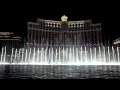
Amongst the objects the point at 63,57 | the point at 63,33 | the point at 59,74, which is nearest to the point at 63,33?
the point at 63,33

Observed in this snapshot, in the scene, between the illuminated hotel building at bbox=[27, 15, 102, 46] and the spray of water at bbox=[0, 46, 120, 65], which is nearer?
the spray of water at bbox=[0, 46, 120, 65]

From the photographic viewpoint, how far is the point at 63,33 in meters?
102

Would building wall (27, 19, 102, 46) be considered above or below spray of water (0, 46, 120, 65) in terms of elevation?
above

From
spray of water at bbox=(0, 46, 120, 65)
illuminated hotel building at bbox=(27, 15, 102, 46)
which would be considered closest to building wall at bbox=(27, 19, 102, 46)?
illuminated hotel building at bbox=(27, 15, 102, 46)

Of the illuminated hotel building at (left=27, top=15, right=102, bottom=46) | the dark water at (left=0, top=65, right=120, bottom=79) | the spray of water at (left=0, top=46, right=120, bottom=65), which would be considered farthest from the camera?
the illuminated hotel building at (left=27, top=15, right=102, bottom=46)

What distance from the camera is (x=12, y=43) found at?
396ft

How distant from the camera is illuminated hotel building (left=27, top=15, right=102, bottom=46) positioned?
102 m

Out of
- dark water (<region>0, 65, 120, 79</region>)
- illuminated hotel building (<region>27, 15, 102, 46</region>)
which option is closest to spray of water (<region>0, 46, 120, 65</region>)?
illuminated hotel building (<region>27, 15, 102, 46</region>)

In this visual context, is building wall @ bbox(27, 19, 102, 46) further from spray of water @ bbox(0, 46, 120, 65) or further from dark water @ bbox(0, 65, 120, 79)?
dark water @ bbox(0, 65, 120, 79)

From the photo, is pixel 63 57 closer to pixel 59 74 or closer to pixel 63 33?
pixel 63 33

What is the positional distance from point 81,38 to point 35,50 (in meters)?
27.2

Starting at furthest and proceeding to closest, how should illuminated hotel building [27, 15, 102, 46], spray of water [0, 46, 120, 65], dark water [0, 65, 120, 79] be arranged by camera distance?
illuminated hotel building [27, 15, 102, 46]
spray of water [0, 46, 120, 65]
dark water [0, 65, 120, 79]
